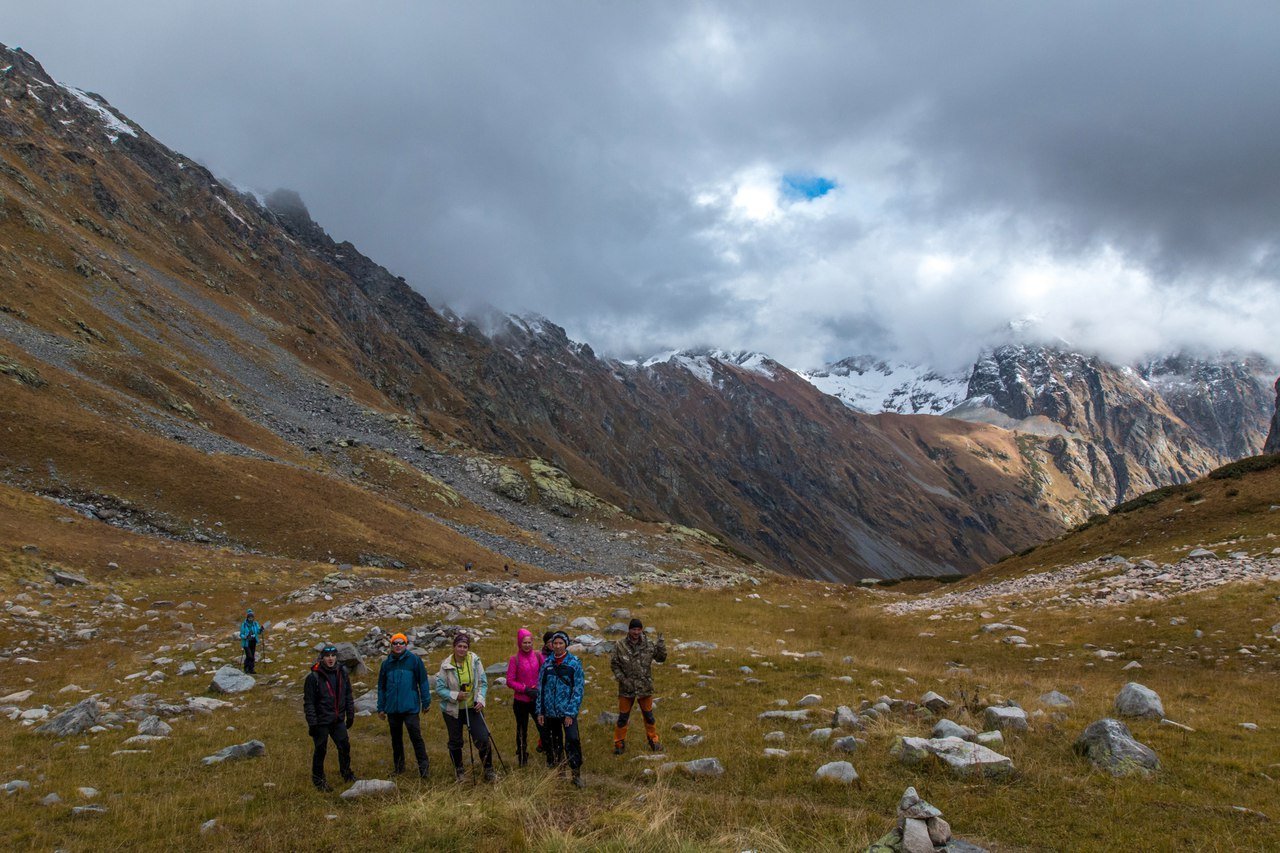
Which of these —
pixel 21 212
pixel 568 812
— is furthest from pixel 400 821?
pixel 21 212

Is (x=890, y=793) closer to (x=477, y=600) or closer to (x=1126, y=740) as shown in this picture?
(x=1126, y=740)

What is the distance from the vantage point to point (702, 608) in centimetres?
3634

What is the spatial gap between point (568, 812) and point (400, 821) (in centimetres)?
260

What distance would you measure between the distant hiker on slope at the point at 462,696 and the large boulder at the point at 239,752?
4.43 meters

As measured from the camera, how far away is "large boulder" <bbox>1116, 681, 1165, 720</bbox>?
13.8 meters

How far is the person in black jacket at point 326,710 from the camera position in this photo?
41.4ft

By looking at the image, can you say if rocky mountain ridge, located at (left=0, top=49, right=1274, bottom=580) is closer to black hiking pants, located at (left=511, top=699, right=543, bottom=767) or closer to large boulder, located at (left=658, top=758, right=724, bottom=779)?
black hiking pants, located at (left=511, top=699, right=543, bottom=767)

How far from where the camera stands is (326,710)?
12867 mm

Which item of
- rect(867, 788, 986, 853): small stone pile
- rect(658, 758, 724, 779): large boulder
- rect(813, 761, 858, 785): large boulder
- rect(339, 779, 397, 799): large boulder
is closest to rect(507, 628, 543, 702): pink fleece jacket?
rect(339, 779, 397, 799): large boulder

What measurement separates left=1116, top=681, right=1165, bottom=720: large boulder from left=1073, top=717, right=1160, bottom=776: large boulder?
103 inches

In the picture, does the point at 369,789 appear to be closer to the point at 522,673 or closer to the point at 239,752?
the point at 522,673

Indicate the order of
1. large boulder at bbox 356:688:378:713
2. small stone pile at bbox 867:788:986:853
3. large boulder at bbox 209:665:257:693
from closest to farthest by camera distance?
small stone pile at bbox 867:788:986:853 → large boulder at bbox 356:688:378:713 → large boulder at bbox 209:665:257:693

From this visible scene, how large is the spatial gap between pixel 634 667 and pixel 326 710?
6084 mm


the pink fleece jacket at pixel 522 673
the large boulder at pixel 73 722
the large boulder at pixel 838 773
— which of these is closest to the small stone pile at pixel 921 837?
the large boulder at pixel 838 773
